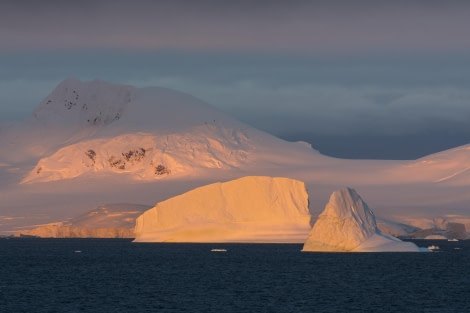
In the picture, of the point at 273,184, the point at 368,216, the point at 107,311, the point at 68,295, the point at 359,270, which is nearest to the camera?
the point at 107,311

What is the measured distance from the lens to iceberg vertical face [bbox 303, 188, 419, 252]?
104125mm

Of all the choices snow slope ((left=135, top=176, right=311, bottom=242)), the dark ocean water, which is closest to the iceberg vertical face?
the dark ocean water

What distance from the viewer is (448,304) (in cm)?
6912

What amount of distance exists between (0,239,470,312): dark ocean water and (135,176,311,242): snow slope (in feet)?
35.4

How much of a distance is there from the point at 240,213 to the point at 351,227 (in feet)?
113

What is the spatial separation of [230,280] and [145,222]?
57389mm

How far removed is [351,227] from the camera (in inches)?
4102

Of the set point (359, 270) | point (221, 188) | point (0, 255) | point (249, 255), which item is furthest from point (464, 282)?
point (0, 255)

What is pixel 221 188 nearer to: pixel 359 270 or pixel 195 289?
pixel 359 270

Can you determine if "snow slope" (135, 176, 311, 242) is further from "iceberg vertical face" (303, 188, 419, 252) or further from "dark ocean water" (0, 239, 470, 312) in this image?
"iceberg vertical face" (303, 188, 419, 252)

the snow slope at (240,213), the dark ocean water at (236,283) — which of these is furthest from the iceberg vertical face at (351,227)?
the snow slope at (240,213)

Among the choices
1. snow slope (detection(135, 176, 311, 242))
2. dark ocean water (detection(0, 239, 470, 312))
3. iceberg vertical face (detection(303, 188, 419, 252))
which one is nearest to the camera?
dark ocean water (detection(0, 239, 470, 312))

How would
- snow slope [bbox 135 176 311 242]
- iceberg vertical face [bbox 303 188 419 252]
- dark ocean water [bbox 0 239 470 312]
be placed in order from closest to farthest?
dark ocean water [bbox 0 239 470 312] → iceberg vertical face [bbox 303 188 419 252] → snow slope [bbox 135 176 311 242]

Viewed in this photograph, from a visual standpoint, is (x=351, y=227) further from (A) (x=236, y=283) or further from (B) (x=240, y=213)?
(B) (x=240, y=213)
